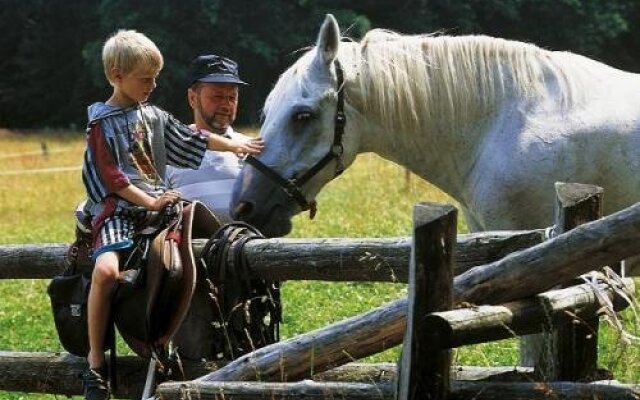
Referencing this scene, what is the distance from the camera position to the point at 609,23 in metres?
50.0

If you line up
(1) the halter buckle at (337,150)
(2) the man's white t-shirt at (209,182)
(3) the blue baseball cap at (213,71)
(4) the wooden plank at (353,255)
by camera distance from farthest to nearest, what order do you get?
1. (3) the blue baseball cap at (213,71)
2. (2) the man's white t-shirt at (209,182)
3. (1) the halter buckle at (337,150)
4. (4) the wooden plank at (353,255)

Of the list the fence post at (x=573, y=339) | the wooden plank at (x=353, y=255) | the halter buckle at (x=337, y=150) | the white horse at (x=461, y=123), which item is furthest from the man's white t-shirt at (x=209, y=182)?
the fence post at (x=573, y=339)

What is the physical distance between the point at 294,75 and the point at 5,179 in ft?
76.5

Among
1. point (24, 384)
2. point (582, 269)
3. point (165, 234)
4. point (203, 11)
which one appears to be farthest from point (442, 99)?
point (203, 11)

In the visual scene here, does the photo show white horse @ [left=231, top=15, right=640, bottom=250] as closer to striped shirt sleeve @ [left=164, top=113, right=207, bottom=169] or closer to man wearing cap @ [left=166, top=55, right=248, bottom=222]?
man wearing cap @ [left=166, top=55, right=248, bottom=222]

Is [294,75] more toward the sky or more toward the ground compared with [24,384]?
more toward the sky

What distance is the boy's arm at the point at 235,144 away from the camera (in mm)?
5000

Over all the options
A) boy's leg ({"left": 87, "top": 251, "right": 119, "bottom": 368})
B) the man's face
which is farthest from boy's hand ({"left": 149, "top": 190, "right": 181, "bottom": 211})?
the man's face

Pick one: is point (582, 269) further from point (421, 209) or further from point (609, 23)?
point (609, 23)

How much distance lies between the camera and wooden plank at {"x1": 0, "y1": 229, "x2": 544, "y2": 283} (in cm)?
434

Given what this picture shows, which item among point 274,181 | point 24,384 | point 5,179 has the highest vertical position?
point 274,181

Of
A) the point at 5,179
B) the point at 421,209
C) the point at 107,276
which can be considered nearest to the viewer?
the point at 421,209

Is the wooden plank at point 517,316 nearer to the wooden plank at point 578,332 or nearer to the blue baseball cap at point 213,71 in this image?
the wooden plank at point 578,332

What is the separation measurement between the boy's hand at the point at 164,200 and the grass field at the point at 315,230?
1.52m
